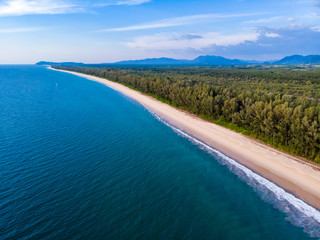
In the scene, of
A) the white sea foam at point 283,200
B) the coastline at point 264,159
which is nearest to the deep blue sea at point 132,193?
the white sea foam at point 283,200

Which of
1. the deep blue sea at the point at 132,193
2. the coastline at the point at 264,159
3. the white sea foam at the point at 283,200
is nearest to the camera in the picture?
the deep blue sea at the point at 132,193

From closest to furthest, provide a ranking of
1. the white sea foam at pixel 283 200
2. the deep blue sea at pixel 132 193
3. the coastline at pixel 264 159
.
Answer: the deep blue sea at pixel 132 193, the white sea foam at pixel 283 200, the coastline at pixel 264 159

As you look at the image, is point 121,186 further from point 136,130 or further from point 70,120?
point 70,120

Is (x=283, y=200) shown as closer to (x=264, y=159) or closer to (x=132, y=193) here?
(x=264, y=159)

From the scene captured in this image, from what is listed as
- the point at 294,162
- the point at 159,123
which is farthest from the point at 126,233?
the point at 159,123

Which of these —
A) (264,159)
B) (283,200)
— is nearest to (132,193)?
(283,200)

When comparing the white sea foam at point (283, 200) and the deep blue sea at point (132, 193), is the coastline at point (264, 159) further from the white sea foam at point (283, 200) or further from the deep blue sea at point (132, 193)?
the deep blue sea at point (132, 193)
